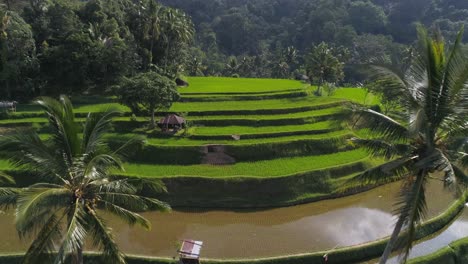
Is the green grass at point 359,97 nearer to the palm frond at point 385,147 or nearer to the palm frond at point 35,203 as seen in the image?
the palm frond at point 385,147

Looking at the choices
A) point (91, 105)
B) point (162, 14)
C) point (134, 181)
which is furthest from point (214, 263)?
point (162, 14)

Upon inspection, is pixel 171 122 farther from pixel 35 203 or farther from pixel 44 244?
pixel 35 203

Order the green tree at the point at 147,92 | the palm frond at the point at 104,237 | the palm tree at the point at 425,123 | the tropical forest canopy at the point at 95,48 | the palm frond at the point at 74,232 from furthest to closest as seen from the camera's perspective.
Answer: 1. the tropical forest canopy at the point at 95,48
2. the green tree at the point at 147,92
3. the palm frond at the point at 104,237
4. the palm tree at the point at 425,123
5. the palm frond at the point at 74,232

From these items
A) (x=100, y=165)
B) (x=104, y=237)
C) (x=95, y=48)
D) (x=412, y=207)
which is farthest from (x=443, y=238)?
(x=95, y=48)

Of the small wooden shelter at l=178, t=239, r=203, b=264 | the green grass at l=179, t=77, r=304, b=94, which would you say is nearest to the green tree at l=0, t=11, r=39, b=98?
the green grass at l=179, t=77, r=304, b=94

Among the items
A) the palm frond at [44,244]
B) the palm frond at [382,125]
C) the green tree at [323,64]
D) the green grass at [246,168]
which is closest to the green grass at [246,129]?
the green grass at [246,168]
